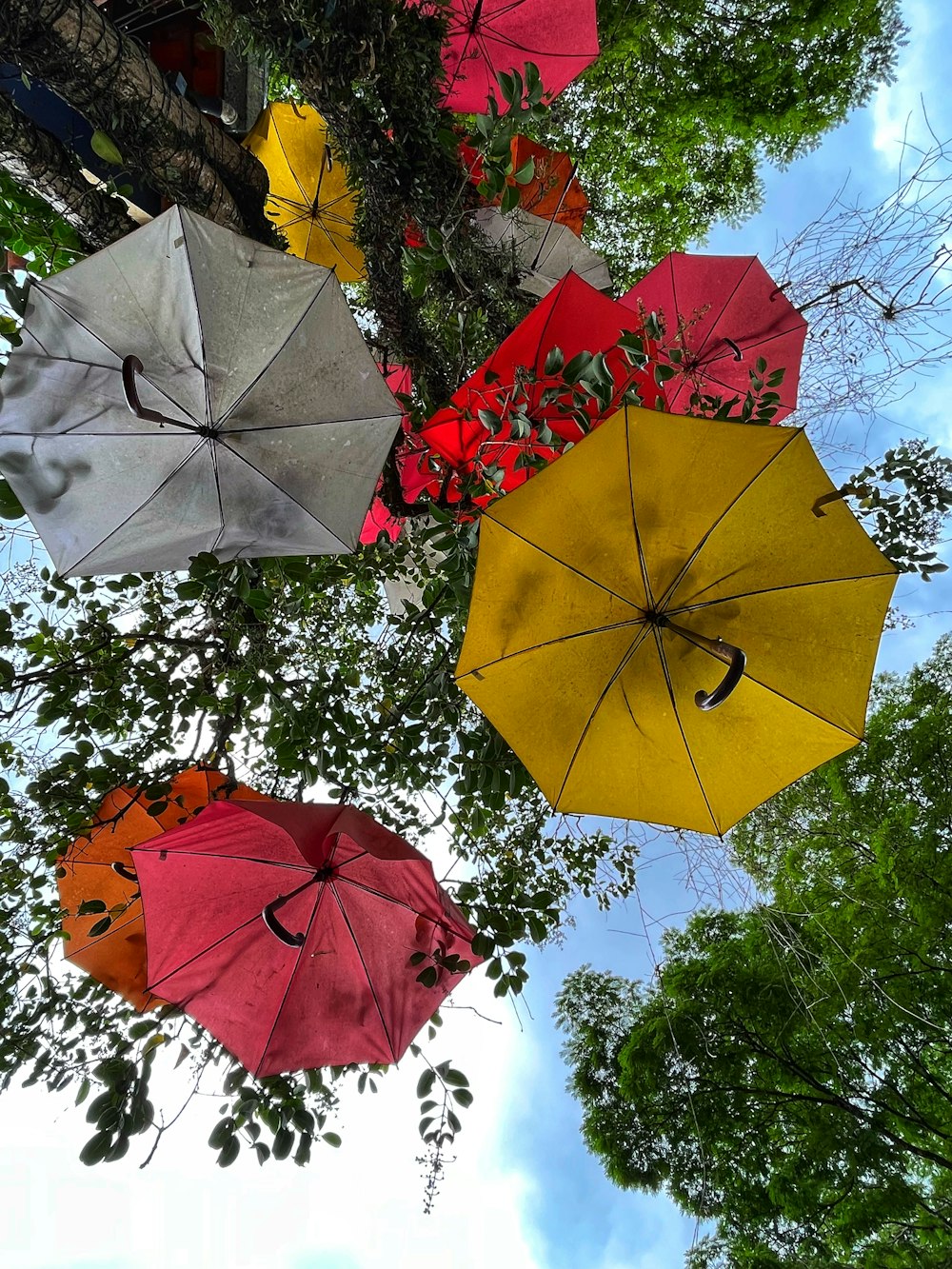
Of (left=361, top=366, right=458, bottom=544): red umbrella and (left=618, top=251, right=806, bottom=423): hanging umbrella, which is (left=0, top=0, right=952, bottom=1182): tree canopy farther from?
(left=618, top=251, right=806, bottom=423): hanging umbrella

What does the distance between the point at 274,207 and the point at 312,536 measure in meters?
5.61

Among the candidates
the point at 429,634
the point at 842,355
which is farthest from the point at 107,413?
the point at 842,355

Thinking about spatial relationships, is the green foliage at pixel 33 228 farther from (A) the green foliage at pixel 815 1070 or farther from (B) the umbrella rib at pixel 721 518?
(A) the green foliage at pixel 815 1070

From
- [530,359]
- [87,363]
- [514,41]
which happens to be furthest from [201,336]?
[514,41]

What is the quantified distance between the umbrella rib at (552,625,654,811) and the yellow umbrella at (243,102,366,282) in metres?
5.37

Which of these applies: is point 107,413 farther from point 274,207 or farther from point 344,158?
point 274,207

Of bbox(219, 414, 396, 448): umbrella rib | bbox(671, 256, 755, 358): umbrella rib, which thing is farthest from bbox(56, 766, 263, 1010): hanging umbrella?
bbox(671, 256, 755, 358): umbrella rib

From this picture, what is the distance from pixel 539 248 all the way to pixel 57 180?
360 cm

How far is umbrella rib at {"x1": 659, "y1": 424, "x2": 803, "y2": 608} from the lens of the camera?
7.63ft

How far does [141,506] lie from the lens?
2934mm

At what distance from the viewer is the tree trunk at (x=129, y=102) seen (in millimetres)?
3092

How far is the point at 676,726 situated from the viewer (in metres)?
2.68

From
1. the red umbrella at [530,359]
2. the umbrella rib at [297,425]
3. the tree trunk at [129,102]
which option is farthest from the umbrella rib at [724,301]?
the tree trunk at [129,102]

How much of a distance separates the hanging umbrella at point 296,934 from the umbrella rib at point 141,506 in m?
1.22
